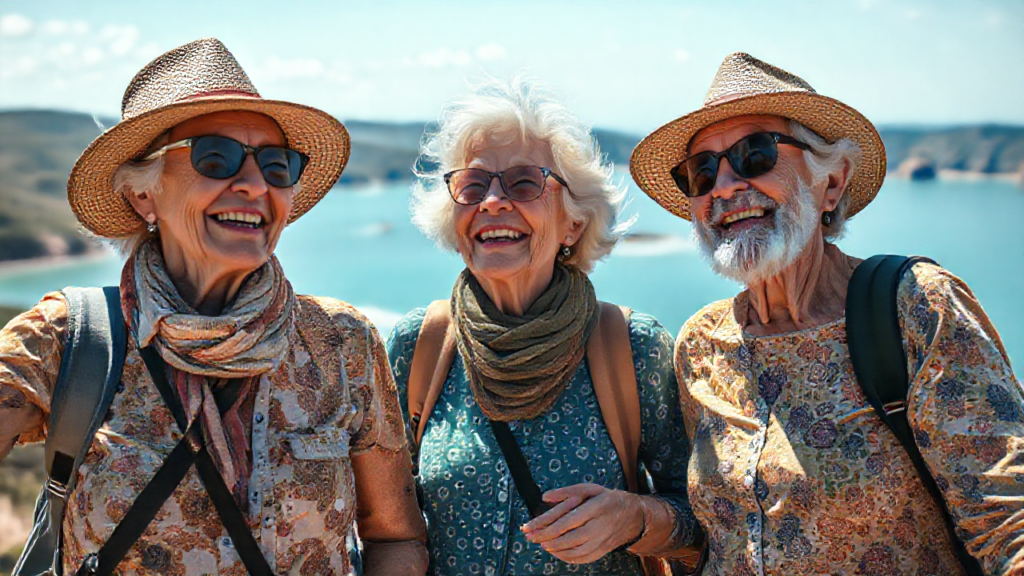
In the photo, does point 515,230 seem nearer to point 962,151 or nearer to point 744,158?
point 744,158

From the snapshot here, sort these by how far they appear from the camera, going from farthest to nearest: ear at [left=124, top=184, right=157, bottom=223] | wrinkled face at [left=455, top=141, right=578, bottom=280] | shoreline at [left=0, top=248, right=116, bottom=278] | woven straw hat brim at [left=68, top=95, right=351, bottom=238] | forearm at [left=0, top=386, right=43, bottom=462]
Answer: shoreline at [left=0, top=248, right=116, bottom=278]
wrinkled face at [left=455, top=141, right=578, bottom=280]
ear at [left=124, top=184, right=157, bottom=223]
woven straw hat brim at [left=68, top=95, right=351, bottom=238]
forearm at [left=0, top=386, right=43, bottom=462]

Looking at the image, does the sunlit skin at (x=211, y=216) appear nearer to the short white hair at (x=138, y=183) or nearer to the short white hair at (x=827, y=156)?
the short white hair at (x=138, y=183)

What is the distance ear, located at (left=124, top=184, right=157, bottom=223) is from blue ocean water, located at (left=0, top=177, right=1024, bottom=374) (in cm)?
1191

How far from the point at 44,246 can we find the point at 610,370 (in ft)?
104

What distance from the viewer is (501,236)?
3.25 m

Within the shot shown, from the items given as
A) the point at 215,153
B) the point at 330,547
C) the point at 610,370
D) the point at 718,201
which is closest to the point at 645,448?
the point at 610,370

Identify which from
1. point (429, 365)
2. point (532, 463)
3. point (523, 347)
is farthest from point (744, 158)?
point (429, 365)

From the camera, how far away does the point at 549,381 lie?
307cm

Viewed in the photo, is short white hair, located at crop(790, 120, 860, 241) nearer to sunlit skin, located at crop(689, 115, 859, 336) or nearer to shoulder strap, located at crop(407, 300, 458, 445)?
sunlit skin, located at crop(689, 115, 859, 336)

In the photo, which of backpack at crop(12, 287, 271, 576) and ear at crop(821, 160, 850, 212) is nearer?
backpack at crop(12, 287, 271, 576)

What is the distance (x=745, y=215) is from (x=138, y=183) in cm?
192

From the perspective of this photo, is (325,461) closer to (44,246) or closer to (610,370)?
(610,370)

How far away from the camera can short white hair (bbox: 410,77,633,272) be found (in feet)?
10.9

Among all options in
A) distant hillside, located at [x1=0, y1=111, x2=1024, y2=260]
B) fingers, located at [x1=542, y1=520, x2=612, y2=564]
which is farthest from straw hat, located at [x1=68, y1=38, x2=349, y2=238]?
distant hillside, located at [x1=0, y1=111, x2=1024, y2=260]
